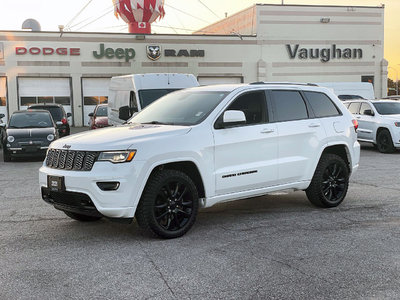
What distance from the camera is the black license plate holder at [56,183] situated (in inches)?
208

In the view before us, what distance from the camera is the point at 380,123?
601 inches

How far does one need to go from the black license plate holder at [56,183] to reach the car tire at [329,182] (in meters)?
3.45

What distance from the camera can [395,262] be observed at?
15.1ft

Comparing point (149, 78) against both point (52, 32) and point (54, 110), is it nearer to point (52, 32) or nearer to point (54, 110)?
point (54, 110)

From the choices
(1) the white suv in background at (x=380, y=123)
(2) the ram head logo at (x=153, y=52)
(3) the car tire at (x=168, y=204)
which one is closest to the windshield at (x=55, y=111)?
(1) the white suv in background at (x=380, y=123)

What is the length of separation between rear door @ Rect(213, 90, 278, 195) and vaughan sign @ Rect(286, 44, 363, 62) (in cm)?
3318

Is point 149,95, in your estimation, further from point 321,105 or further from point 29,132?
point 321,105

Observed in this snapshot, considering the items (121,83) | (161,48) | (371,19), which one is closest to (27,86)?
(161,48)

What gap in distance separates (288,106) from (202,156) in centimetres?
179

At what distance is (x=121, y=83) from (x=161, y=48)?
21.7 metres

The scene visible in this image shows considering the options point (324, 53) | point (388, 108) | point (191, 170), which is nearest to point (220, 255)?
point (191, 170)

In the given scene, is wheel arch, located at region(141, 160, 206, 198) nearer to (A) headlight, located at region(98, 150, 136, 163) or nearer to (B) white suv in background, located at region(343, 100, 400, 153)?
(A) headlight, located at region(98, 150, 136, 163)

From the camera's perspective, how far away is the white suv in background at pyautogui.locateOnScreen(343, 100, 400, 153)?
1483 cm

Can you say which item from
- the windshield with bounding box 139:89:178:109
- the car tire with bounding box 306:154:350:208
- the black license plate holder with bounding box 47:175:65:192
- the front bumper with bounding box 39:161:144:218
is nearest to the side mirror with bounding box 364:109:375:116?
the windshield with bounding box 139:89:178:109
